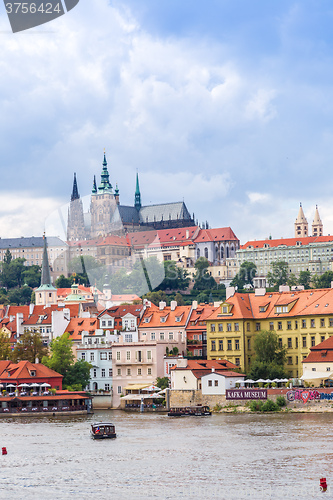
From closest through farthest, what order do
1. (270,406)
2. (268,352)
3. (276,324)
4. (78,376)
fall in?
(270,406)
(268,352)
(276,324)
(78,376)

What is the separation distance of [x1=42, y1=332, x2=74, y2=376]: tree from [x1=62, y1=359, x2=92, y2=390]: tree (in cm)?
44

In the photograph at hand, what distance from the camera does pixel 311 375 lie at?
73375 mm

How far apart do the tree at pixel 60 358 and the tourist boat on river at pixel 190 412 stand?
1552 centimetres

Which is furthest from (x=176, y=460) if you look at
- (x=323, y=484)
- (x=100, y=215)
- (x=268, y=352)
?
(x=100, y=215)

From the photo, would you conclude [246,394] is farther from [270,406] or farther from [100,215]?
[100,215]

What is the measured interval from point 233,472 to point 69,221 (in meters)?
42.2

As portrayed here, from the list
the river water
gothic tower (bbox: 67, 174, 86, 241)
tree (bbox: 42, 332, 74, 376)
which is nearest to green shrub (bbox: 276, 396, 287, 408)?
the river water

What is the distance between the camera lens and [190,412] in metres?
71.4

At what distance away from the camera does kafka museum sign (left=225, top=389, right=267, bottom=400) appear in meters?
70.8

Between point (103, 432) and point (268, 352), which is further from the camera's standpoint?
point (268, 352)

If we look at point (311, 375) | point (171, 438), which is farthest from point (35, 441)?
point (311, 375)

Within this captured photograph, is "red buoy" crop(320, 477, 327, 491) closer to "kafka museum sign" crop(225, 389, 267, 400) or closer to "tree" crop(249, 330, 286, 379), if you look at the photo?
"kafka museum sign" crop(225, 389, 267, 400)

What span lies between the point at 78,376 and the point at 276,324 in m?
15.5

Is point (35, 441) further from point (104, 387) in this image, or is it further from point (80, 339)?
point (80, 339)
